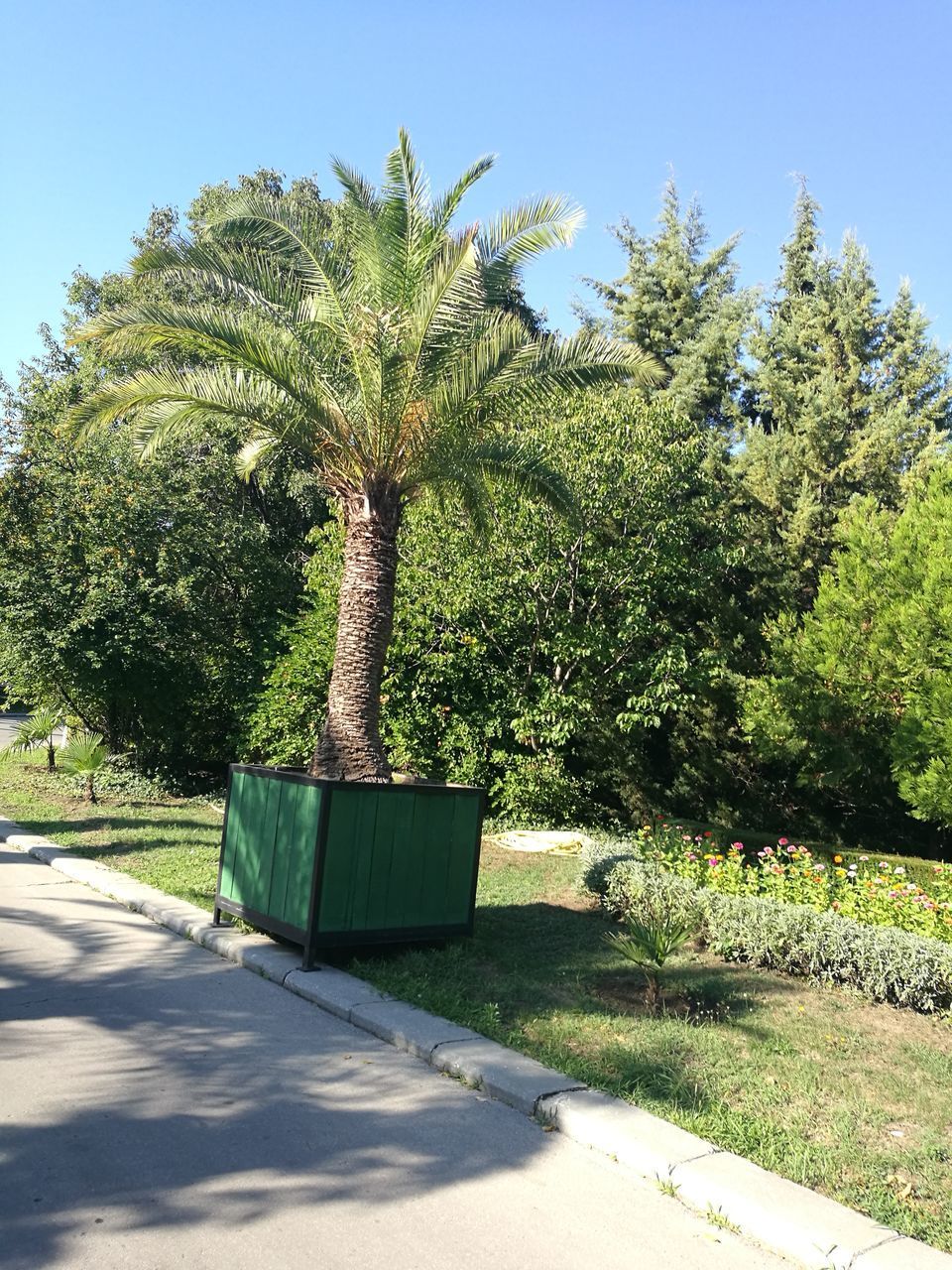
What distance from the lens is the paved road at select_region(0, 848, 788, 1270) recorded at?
333 centimetres

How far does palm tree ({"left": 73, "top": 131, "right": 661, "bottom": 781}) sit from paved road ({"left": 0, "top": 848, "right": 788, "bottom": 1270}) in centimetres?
321

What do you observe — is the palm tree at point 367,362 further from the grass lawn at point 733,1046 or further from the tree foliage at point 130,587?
the tree foliage at point 130,587

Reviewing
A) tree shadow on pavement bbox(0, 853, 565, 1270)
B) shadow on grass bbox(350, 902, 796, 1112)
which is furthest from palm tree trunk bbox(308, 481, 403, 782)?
tree shadow on pavement bbox(0, 853, 565, 1270)

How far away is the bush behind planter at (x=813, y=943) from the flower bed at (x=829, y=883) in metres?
0.47

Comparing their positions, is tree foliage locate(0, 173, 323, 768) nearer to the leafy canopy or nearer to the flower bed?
the leafy canopy

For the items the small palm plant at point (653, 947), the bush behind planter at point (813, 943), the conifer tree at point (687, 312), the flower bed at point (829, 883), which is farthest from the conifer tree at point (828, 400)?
the small palm plant at point (653, 947)

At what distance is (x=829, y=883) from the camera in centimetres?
868

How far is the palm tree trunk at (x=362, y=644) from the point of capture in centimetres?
827

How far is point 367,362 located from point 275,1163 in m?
7.07

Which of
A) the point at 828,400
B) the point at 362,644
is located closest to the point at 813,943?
the point at 362,644

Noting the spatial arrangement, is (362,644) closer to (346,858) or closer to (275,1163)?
(346,858)

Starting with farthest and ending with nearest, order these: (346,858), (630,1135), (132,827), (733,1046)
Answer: (132,827)
(346,858)
(733,1046)
(630,1135)

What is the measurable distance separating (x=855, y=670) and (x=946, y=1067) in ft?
25.4

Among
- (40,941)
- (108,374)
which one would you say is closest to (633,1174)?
(40,941)
